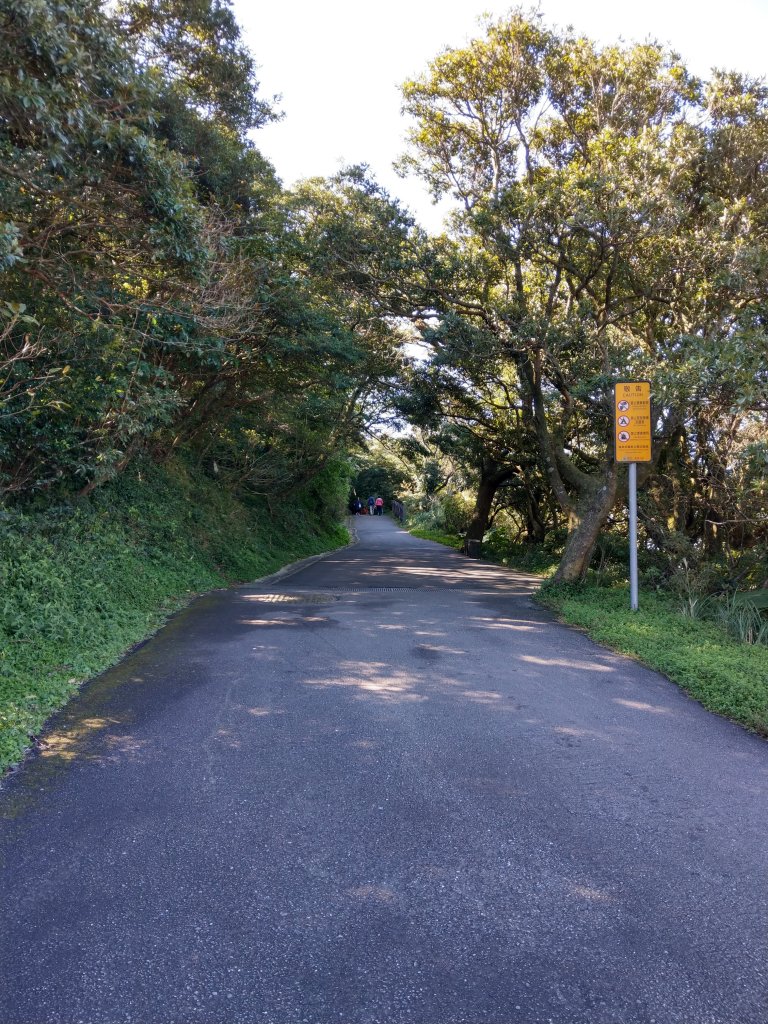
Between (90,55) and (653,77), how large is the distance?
379 inches

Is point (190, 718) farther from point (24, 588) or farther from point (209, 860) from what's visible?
point (24, 588)

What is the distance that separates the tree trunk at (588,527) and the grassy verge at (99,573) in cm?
643

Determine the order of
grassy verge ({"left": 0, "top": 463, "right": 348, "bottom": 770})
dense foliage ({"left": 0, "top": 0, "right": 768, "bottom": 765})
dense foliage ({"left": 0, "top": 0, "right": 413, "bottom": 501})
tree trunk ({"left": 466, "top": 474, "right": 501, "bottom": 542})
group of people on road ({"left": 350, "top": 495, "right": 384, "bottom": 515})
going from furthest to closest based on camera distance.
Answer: group of people on road ({"left": 350, "top": 495, "right": 384, "bottom": 515})
tree trunk ({"left": 466, "top": 474, "right": 501, "bottom": 542})
dense foliage ({"left": 0, "top": 0, "right": 768, "bottom": 765})
grassy verge ({"left": 0, "top": 463, "right": 348, "bottom": 770})
dense foliage ({"left": 0, "top": 0, "right": 413, "bottom": 501})

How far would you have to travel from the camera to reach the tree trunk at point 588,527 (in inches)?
479

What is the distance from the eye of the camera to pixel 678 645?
7.47m

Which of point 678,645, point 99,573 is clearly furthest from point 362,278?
point 678,645

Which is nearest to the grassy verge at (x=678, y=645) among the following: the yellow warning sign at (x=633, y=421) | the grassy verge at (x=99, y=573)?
the yellow warning sign at (x=633, y=421)

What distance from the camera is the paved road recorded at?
7.91 feet

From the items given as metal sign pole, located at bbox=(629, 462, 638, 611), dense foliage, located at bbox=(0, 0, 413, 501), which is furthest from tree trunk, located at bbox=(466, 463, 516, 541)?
metal sign pole, located at bbox=(629, 462, 638, 611)

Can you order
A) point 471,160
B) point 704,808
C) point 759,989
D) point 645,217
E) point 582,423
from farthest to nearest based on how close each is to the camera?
point 582,423, point 471,160, point 645,217, point 704,808, point 759,989

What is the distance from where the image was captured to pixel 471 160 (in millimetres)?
13344

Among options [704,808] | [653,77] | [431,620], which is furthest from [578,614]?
[653,77]

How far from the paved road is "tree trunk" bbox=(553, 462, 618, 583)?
625cm

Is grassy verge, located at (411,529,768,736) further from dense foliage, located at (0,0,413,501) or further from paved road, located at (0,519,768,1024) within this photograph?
dense foliage, located at (0,0,413,501)
